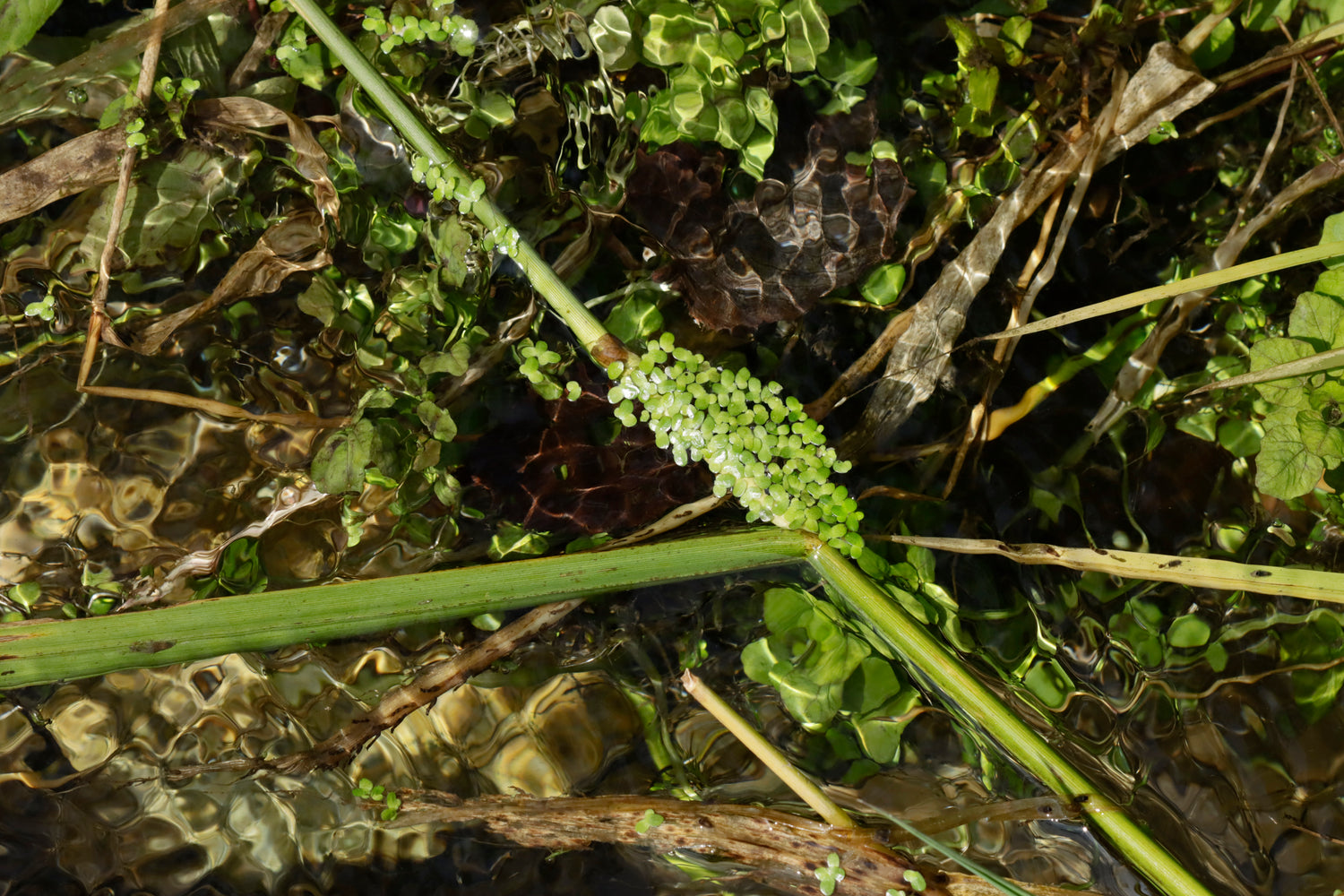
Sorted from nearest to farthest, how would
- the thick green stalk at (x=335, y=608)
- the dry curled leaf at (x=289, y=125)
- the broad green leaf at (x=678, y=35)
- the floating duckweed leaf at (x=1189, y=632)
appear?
the thick green stalk at (x=335, y=608) → the broad green leaf at (x=678, y=35) → the dry curled leaf at (x=289, y=125) → the floating duckweed leaf at (x=1189, y=632)

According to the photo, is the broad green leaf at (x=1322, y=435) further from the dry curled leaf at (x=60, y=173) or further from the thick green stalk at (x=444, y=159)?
the dry curled leaf at (x=60, y=173)

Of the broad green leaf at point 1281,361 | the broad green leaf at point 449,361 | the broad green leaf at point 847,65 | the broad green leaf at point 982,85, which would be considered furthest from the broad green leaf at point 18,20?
the broad green leaf at point 1281,361

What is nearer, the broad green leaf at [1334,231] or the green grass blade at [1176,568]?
the green grass blade at [1176,568]

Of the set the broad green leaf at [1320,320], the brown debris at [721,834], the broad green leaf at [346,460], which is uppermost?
the broad green leaf at [346,460]

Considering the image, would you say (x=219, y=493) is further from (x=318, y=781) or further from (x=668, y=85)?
(x=668, y=85)

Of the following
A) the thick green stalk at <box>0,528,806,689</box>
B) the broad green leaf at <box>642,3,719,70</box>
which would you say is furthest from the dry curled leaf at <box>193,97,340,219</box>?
the thick green stalk at <box>0,528,806,689</box>

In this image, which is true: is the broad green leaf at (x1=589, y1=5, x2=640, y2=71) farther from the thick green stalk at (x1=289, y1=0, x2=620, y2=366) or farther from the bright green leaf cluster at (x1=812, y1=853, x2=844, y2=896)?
the bright green leaf cluster at (x1=812, y1=853, x2=844, y2=896)
